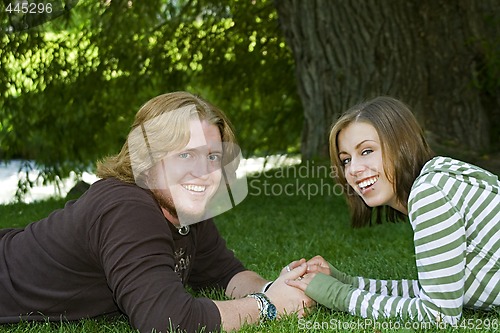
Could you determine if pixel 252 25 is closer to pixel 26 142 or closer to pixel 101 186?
pixel 26 142

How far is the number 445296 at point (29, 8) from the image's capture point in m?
7.56

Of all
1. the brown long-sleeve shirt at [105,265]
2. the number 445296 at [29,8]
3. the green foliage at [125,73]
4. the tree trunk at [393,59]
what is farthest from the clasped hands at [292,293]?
the green foliage at [125,73]

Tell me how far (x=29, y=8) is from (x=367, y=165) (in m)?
5.74

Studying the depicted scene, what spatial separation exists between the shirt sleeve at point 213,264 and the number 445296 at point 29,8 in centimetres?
496

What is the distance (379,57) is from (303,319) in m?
4.84

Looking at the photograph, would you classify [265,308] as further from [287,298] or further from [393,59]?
[393,59]

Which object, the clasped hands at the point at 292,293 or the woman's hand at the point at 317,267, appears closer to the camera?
the clasped hands at the point at 292,293

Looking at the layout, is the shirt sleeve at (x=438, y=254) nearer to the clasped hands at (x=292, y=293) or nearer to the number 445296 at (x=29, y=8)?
the clasped hands at (x=292, y=293)

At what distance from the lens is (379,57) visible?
7.32 meters

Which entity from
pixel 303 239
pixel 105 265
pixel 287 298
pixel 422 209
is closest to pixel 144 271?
pixel 105 265

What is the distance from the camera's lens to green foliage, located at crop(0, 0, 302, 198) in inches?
325

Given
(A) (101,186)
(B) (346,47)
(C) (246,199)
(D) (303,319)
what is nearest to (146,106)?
(A) (101,186)

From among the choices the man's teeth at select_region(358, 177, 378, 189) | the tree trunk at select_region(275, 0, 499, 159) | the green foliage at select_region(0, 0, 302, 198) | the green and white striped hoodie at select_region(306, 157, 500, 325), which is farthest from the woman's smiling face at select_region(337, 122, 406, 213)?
the green foliage at select_region(0, 0, 302, 198)

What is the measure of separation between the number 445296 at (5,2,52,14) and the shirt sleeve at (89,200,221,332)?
5.55 m
